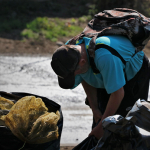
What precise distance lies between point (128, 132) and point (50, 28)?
24.9ft

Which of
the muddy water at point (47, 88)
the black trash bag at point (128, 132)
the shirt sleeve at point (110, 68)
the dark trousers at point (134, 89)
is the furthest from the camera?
the muddy water at point (47, 88)

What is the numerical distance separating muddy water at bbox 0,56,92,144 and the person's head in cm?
151

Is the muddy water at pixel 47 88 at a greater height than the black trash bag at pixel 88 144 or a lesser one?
lesser

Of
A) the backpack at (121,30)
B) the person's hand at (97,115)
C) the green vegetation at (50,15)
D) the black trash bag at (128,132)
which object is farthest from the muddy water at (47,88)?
the green vegetation at (50,15)

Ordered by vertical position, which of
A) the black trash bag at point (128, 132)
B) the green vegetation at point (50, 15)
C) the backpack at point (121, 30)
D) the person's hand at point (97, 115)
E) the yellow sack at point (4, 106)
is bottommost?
the green vegetation at point (50, 15)

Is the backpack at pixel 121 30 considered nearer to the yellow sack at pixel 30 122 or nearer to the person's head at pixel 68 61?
the person's head at pixel 68 61

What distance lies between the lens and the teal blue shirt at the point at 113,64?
1.97 metres

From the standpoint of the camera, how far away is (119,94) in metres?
2.05

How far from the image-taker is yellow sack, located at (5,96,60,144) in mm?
2074

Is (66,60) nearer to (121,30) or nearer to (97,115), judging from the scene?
(121,30)

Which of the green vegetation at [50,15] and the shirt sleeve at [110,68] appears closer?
the shirt sleeve at [110,68]

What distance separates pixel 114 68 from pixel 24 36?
21.2 ft

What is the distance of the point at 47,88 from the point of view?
193 inches

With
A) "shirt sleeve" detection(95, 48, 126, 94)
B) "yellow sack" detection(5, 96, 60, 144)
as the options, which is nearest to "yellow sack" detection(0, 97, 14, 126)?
"yellow sack" detection(5, 96, 60, 144)
